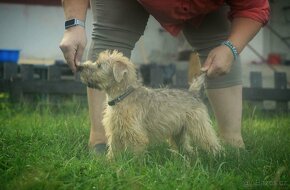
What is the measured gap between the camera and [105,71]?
13.2 ft

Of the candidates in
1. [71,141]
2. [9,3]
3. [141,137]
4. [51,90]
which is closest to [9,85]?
[51,90]

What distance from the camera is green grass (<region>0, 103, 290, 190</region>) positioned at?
9.41 feet

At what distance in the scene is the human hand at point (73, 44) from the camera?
364 centimetres

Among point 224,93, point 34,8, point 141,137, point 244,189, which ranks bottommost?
point 244,189

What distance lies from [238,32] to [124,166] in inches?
56.3

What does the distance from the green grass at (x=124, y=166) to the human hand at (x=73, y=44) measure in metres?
0.67

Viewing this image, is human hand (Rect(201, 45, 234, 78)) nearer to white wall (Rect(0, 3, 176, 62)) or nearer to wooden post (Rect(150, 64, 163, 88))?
wooden post (Rect(150, 64, 163, 88))

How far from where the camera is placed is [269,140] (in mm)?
4562

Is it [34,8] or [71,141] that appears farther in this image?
[34,8]

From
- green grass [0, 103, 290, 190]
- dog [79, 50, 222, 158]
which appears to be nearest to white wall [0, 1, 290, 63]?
green grass [0, 103, 290, 190]

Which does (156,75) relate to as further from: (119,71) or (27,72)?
(119,71)

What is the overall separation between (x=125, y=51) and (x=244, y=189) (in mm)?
1848

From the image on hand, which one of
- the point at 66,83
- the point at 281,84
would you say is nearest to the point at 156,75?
the point at 66,83

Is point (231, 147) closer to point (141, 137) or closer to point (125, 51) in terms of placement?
point (141, 137)
